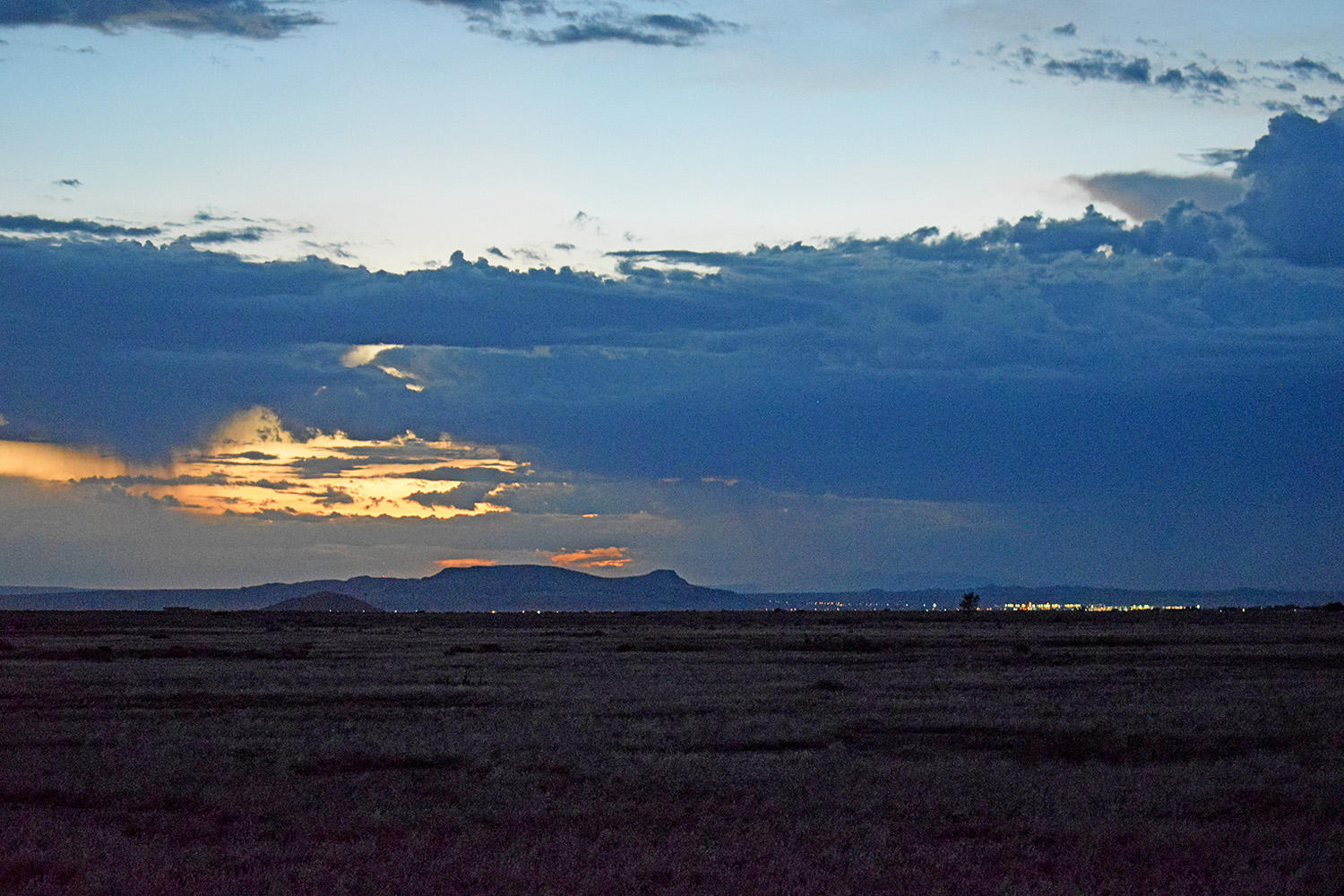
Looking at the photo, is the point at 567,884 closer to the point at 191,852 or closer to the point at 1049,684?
the point at 191,852

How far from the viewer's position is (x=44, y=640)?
225 feet

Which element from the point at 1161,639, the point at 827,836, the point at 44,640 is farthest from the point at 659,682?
the point at 44,640

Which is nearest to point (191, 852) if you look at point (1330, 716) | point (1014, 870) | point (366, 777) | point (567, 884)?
point (567, 884)

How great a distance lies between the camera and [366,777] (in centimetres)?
1909

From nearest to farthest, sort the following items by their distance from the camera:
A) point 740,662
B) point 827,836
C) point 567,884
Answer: point 567,884, point 827,836, point 740,662

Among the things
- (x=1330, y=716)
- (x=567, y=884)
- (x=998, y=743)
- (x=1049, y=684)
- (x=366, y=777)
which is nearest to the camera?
(x=567, y=884)

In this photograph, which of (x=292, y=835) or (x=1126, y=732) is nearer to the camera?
(x=292, y=835)

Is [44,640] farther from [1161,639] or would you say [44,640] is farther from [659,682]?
[1161,639]

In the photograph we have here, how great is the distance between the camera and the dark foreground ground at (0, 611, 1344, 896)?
12906 millimetres

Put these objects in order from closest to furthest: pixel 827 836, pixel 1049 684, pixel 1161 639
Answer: pixel 827 836 < pixel 1049 684 < pixel 1161 639

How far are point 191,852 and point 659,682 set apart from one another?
24.3 m

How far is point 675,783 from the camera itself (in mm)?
18359

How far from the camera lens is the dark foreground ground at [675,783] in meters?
12.9

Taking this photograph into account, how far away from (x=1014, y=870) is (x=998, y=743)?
1080cm
